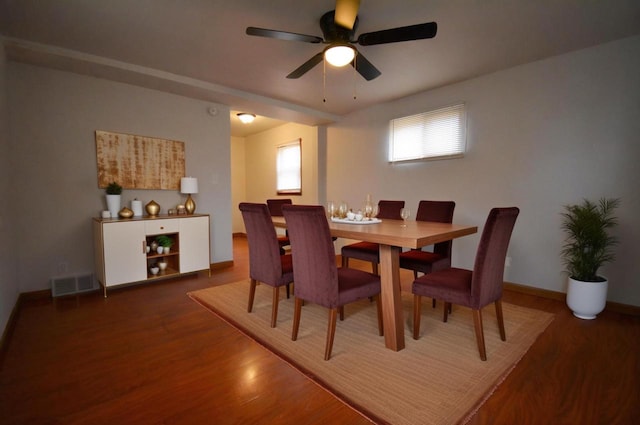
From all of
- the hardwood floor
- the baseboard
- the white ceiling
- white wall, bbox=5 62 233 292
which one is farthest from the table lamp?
the baseboard

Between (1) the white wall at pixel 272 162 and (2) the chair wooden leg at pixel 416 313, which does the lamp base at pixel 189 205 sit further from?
(2) the chair wooden leg at pixel 416 313

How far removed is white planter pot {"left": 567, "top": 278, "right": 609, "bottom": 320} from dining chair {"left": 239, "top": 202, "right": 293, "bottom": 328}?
95.8 inches

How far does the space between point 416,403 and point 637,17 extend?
128 inches

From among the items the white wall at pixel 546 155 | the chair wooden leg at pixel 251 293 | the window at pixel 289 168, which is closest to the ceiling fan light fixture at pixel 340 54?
the chair wooden leg at pixel 251 293

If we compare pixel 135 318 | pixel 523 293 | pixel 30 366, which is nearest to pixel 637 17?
pixel 523 293

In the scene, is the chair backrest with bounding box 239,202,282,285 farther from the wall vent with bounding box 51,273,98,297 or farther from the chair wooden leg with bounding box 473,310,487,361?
the wall vent with bounding box 51,273,98,297

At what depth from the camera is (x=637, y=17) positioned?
7.25 feet

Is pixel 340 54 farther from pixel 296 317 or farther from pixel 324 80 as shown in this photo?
pixel 296 317

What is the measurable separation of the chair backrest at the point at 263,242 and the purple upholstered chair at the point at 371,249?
105cm

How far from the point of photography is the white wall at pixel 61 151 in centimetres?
280

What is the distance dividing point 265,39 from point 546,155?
2988mm

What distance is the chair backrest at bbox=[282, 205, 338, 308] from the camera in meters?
1.74

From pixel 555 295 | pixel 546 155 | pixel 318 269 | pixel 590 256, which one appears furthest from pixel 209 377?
pixel 546 155

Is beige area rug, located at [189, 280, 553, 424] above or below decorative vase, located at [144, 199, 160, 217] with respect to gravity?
below
